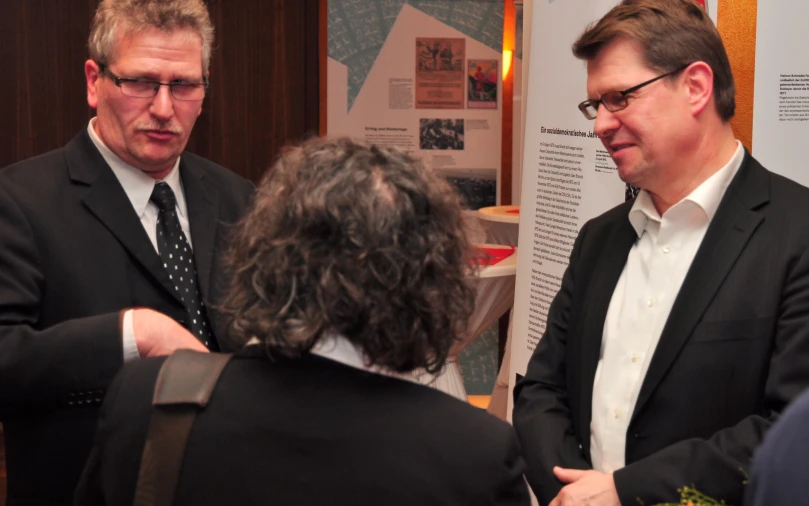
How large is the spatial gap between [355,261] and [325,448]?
0.85ft

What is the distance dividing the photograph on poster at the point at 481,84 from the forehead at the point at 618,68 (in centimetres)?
418

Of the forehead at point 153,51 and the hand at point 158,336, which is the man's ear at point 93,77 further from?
the hand at point 158,336

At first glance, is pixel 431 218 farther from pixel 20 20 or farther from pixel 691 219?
pixel 20 20

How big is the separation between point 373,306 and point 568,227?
2.00 meters

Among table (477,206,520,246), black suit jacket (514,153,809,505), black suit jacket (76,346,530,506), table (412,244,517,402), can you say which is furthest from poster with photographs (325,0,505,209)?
black suit jacket (76,346,530,506)

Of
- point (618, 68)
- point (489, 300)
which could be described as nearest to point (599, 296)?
point (618, 68)

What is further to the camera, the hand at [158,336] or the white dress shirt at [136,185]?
the white dress shirt at [136,185]

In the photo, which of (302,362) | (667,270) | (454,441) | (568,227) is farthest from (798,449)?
(568,227)

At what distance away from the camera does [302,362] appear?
1.35 m

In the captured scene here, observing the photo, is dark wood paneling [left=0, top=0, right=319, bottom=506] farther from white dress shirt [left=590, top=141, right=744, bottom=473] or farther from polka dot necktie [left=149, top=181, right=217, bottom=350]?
white dress shirt [left=590, top=141, right=744, bottom=473]

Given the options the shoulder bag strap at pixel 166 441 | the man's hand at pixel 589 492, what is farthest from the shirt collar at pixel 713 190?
the shoulder bag strap at pixel 166 441

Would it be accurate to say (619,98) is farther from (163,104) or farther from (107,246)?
(107,246)

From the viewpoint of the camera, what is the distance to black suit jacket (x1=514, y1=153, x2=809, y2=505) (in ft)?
6.24

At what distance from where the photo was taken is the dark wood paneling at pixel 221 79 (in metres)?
5.84
